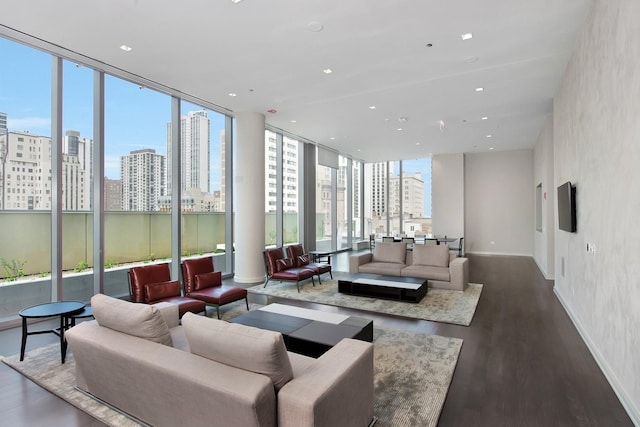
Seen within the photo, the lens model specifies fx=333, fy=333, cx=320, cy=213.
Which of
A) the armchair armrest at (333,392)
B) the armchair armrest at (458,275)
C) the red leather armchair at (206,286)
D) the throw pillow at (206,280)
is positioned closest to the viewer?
the armchair armrest at (333,392)

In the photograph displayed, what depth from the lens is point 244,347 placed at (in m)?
1.84

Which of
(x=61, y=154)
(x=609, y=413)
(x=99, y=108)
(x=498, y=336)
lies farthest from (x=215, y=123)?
(x=609, y=413)

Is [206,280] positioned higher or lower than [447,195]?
lower

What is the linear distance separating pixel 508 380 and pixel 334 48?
435 centimetres

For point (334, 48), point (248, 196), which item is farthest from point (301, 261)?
point (334, 48)

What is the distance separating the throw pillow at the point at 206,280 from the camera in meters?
5.02

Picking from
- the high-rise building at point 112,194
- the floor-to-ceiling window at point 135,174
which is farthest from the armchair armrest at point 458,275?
the high-rise building at point 112,194

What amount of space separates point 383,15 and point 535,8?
1657mm

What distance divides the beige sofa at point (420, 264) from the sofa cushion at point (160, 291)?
3.73 meters

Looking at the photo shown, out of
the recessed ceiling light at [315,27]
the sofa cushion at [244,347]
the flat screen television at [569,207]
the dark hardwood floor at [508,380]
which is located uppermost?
the recessed ceiling light at [315,27]

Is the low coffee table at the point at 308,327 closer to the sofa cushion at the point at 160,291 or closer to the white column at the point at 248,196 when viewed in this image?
the sofa cushion at the point at 160,291

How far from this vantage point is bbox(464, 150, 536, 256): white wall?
11.8 m

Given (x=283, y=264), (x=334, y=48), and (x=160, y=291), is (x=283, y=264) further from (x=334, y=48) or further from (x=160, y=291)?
(x=334, y=48)

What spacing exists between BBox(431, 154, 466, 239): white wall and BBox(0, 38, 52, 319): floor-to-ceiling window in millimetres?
11558
